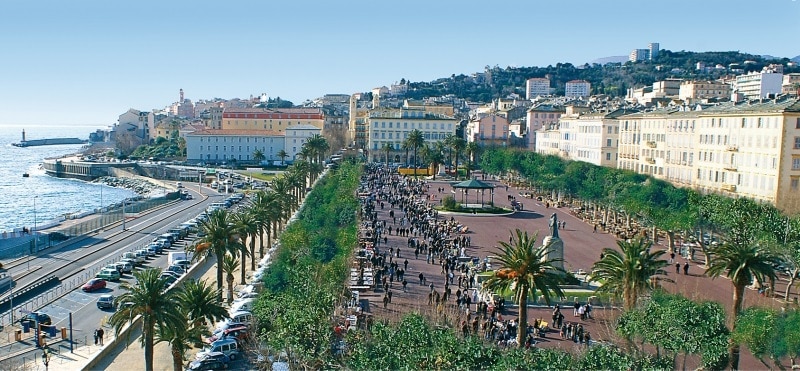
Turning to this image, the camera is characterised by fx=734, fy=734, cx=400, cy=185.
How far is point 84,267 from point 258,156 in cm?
7393

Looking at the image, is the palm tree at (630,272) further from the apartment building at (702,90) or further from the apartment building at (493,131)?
the apartment building at (702,90)

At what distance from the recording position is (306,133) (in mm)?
124625

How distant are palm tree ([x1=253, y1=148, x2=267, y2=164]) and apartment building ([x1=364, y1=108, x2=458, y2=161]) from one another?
17.7m

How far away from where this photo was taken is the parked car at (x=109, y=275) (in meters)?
39.8

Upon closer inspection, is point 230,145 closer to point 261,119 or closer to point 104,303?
point 261,119

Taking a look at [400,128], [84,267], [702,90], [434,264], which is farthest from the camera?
[702,90]

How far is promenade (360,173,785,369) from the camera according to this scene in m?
27.7

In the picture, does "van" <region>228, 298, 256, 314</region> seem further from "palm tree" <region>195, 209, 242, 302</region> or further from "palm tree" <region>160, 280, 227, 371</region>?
"palm tree" <region>160, 280, 227, 371</region>

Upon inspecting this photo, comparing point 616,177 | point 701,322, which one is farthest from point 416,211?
point 701,322

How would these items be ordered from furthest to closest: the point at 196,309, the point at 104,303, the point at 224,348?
the point at 104,303
the point at 224,348
the point at 196,309

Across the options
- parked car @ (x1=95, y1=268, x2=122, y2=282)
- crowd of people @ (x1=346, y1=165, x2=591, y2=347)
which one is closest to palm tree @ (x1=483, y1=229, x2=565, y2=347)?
crowd of people @ (x1=346, y1=165, x2=591, y2=347)

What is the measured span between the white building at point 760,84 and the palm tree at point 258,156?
7398 cm

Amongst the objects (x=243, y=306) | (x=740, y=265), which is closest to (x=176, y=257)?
(x=243, y=306)

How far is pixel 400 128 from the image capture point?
378 feet
